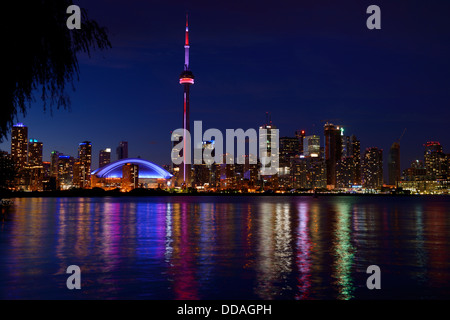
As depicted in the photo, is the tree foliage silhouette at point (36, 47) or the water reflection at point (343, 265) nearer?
the tree foliage silhouette at point (36, 47)

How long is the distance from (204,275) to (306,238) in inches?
672

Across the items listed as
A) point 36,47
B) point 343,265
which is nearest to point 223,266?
point 343,265

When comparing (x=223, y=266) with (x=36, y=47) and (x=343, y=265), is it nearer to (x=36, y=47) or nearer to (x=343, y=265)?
(x=343, y=265)

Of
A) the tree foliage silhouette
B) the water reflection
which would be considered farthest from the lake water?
the tree foliage silhouette

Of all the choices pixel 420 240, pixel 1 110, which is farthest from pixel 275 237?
pixel 1 110

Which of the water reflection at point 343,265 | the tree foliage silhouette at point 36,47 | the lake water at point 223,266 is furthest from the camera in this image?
the water reflection at point 343,265

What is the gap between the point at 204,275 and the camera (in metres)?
18.9

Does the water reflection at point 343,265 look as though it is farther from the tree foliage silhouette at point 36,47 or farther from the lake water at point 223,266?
the tree foliage silhouette at point 36,47

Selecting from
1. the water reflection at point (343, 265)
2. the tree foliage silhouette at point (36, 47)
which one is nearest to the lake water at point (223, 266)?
the water reflection at point (343, 265)

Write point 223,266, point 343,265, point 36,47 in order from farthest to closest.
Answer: point 343,265 → point 223,266 → point 36,47

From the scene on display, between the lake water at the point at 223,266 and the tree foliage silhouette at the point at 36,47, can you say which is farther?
the lake water at the point at 223,266

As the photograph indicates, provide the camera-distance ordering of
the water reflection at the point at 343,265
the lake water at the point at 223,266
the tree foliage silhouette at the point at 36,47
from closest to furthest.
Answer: the tree foliage silhouette at the point at 36,47 → the lake water at the point at 223,266 → the water reflection at the point at 343,265

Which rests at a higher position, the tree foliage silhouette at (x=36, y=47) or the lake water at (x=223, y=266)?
the tree foliage silhouette at (x=36, y=47)
